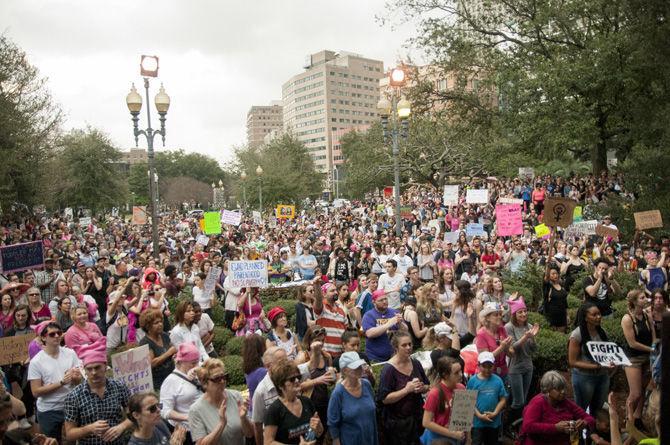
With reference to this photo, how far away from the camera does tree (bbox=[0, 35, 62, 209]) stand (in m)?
21.6

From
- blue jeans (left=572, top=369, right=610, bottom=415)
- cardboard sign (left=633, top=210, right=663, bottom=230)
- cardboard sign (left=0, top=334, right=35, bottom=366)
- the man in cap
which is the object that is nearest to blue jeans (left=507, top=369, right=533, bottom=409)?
blue jeans (left=572, top=369, right=610, bottom=415)

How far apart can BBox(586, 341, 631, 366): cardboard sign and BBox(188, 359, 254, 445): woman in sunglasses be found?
3751 mm

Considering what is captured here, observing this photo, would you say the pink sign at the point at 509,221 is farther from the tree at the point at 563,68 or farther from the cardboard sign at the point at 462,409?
the cardboard sign at the point at 462,409

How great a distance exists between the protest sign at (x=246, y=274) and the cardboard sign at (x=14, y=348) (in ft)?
11.3

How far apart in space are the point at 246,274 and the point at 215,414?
4825 mm

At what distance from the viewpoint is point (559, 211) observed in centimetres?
1102

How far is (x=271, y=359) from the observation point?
520 cm

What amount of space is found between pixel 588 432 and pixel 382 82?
128 m

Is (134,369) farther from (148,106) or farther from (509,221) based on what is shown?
(148,106)

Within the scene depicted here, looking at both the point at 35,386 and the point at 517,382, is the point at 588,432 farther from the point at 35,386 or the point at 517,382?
the point at 35,386

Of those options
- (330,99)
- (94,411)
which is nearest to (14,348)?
(94,411)

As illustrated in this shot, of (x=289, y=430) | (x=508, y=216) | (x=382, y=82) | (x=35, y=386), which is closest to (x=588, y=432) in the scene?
(x=289, y=430)

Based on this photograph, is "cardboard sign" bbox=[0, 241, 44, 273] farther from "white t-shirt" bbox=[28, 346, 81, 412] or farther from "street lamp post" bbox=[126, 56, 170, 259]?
"white t-shirt" bbox=[28, 346, 81, 412]

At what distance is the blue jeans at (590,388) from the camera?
6.26 meters
